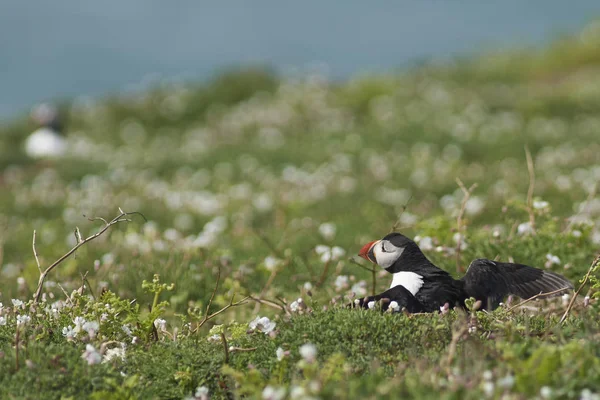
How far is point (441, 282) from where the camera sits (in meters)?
4.98

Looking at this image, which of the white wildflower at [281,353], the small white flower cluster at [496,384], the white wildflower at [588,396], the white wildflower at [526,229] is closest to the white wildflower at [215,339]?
the white wildflower at [281,353]

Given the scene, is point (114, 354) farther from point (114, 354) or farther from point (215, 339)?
point (215, 339)

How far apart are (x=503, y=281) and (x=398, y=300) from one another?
806 millimetres

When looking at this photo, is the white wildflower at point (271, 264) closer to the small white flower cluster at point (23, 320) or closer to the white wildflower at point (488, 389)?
the small white flower cluster at point (23, 320)

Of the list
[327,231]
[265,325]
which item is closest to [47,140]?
[327,231]

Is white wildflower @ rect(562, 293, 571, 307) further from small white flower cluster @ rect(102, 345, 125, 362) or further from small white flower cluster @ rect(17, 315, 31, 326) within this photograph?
small white flower cluster @ rect(17, 315, 31, 326)

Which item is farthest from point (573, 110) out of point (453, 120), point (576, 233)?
point (576, 233)

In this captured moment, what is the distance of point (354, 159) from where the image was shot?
15.6 m

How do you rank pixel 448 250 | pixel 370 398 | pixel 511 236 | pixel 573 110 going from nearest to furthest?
pixel 370 398 < pixel 448 250 < pixel 511 236 < pixel 573 110

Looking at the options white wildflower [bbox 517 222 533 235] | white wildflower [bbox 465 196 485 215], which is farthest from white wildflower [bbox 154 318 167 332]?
white wildflower [bbox 465 196 485 215]

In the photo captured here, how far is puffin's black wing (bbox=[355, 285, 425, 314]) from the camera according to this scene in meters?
4.74

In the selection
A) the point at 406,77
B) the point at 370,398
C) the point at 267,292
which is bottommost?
the point at 406,77

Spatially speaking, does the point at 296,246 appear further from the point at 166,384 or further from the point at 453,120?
the point at 453,120

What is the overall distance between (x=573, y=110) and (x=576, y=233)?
13788 mm
